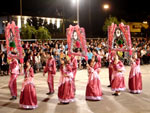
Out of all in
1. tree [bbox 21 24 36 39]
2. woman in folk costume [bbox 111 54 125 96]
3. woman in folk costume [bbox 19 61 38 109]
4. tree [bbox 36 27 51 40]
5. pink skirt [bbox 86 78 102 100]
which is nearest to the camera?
woman in folk costume [bbox 19 61 38 109]

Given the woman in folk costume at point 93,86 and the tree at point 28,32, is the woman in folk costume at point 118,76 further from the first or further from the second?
the tree at point 28,32

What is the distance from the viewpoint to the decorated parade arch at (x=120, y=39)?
977 cm

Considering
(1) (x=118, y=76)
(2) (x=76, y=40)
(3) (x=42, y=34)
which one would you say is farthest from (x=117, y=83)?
(3) (x=42, y=34)

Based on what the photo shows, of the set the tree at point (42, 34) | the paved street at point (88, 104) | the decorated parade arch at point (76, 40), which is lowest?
the paved street at point (88, 104)

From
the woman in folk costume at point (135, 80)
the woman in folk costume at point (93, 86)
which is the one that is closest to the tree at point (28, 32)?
the woman in folk costume at point (135, 80)

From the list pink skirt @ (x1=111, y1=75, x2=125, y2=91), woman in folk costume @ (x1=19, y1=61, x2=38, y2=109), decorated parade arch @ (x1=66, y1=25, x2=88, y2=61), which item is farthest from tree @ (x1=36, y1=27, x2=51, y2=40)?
woman in folk costume @ (x1=19, y1=61, x2=38, y2=109)

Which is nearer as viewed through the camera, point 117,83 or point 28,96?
point 28,96

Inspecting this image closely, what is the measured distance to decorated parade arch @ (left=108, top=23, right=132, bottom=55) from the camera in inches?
384

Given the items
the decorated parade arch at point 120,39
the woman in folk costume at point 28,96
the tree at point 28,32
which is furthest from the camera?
the tree at point 28,32

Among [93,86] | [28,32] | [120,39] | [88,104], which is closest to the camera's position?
[88,104]

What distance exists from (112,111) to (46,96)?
3.10 metres

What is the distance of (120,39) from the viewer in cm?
1027

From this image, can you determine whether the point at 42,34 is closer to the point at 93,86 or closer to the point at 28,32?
the point at 28,32

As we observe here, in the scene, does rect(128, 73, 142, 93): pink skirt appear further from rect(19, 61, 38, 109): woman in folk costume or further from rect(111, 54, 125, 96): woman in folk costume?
rect(19, 61, 38, 109): woman in folk costume
